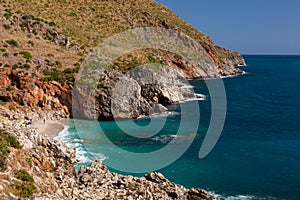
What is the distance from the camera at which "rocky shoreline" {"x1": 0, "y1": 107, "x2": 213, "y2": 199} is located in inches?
725

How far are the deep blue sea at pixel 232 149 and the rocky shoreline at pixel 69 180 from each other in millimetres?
5503

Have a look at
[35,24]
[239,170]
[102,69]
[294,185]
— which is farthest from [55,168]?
[35,24]

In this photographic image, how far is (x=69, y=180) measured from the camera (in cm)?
2103

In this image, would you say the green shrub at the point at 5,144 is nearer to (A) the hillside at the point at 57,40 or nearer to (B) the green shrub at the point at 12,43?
(A) the hillside at the point at 57,40

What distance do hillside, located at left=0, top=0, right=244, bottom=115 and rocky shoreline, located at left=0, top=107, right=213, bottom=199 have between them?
2207cm

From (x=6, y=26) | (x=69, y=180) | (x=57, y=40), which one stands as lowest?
(x=69, y=180)

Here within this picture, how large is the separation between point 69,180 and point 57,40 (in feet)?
166

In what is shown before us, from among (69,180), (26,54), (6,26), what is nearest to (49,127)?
(26,54)

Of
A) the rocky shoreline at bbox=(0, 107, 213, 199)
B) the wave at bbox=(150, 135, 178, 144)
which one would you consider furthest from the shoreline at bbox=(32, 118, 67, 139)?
the rocky shoreline at bbox=(0, 107, 213, 199)

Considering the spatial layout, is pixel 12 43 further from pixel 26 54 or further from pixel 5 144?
pixel 5 144

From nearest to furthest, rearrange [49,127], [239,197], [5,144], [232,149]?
[5,144], [239,197], [232,149], [49,127]

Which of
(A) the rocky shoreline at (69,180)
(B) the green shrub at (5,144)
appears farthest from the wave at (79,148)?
(B) the green shrub at (5,144)

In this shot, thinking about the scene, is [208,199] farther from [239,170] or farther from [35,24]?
[35,24]

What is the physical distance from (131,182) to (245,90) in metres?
67.3
